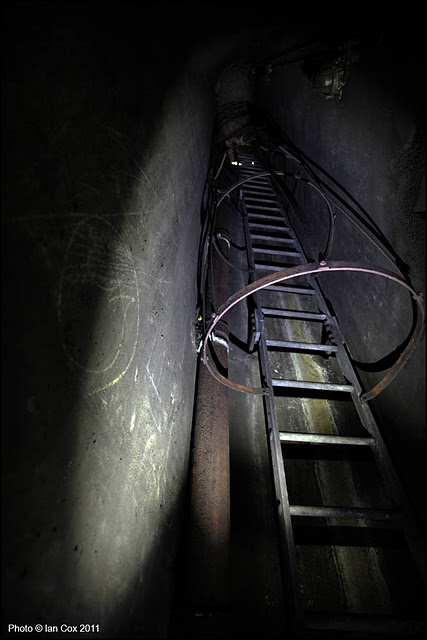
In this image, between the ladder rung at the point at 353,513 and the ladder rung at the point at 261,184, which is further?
the ladder rung at the point at 261,184

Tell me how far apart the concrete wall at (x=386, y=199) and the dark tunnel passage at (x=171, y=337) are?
0.02 m

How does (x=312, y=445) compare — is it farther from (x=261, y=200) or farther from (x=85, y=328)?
(x=261, y=200)

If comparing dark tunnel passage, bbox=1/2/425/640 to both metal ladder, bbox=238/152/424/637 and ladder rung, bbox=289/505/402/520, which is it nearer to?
metal ladder, bbox=238/152/424/637

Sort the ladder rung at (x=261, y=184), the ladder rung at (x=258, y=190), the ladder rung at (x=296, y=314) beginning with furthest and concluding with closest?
the ladder rung at (x=261, y=184) → the ladder rung at (x=258, y=190) → the ladder rung at (x=296, y=314)

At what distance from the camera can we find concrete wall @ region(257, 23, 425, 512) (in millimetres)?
1850

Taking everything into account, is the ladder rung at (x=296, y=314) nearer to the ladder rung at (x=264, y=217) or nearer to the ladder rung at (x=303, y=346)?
the ladder rung at (x=303, y=346)

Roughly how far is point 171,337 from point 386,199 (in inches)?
80.1

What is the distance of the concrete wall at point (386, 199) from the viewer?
6.07 feet

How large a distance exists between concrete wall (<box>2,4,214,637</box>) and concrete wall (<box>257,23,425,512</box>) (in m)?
1.53

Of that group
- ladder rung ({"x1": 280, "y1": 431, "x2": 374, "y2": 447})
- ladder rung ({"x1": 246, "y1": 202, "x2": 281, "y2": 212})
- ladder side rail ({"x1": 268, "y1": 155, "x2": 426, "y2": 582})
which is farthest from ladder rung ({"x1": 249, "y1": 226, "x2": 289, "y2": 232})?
ladder rung ({"x1": 280, "y1": 431, "x2": 374, "y2": 447})

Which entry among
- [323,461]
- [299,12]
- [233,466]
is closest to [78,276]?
[233,466]

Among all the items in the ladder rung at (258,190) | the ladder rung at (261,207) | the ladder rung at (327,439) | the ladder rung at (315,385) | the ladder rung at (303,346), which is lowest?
the ladder rung at (327,439)

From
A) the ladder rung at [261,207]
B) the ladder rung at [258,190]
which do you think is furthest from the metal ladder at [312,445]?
the ladder rung at [258,190]

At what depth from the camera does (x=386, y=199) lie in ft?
7.17
